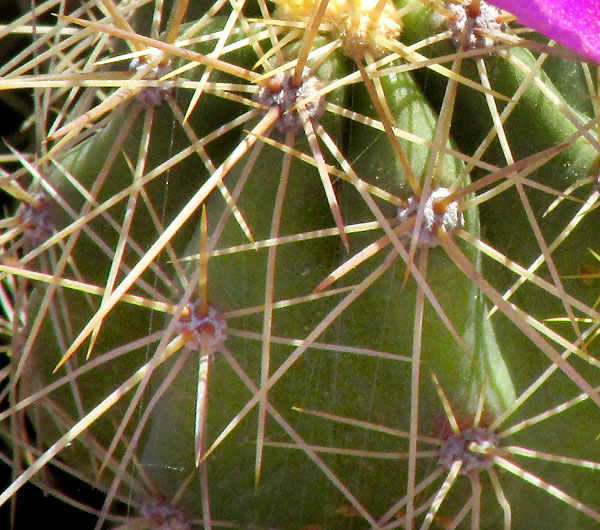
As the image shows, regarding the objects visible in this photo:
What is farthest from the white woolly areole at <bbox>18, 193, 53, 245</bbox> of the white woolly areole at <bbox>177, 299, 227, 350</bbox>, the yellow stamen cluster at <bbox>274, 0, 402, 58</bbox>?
the yellow stamen cluster at <bbox>274, 0, 402, 58</bbox>

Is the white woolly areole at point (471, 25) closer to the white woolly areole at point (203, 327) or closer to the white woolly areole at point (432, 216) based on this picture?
the white woolly areole at point (432, 216)

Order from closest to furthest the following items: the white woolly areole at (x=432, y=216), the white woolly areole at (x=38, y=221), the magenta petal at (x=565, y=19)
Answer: the magenta petal at (x=565, y=19)
the white woolly areole at (x=432, y=216)
the white woolly areole at (x=38, y=221)

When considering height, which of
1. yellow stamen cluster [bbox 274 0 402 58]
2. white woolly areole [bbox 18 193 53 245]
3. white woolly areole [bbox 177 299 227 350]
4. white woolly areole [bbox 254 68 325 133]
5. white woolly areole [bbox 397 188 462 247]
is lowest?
white woolly areole [bbox 177 299 227 350]

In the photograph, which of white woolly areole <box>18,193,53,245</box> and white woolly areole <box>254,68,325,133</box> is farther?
white woolly areole <box>18,193,53,245</box>

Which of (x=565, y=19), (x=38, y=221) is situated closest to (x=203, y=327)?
(x=38, y=221)

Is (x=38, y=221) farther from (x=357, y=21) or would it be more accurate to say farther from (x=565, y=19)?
(x=565, y=19)

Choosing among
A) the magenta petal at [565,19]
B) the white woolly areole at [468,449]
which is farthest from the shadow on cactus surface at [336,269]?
the magenta petal at [565,19]

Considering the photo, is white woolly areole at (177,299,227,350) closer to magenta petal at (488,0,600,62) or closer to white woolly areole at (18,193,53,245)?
white woolly areole at (18,193,53,245)

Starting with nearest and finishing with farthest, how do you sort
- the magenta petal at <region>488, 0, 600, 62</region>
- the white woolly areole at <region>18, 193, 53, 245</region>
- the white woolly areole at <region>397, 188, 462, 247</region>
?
the magenta petal at <region>488, 0, 600, 62</region> < the white woolly areole at <region>397, 188, 462, 247</region> < the white woolly areole at <region>18, 193, 53, 245</region>
